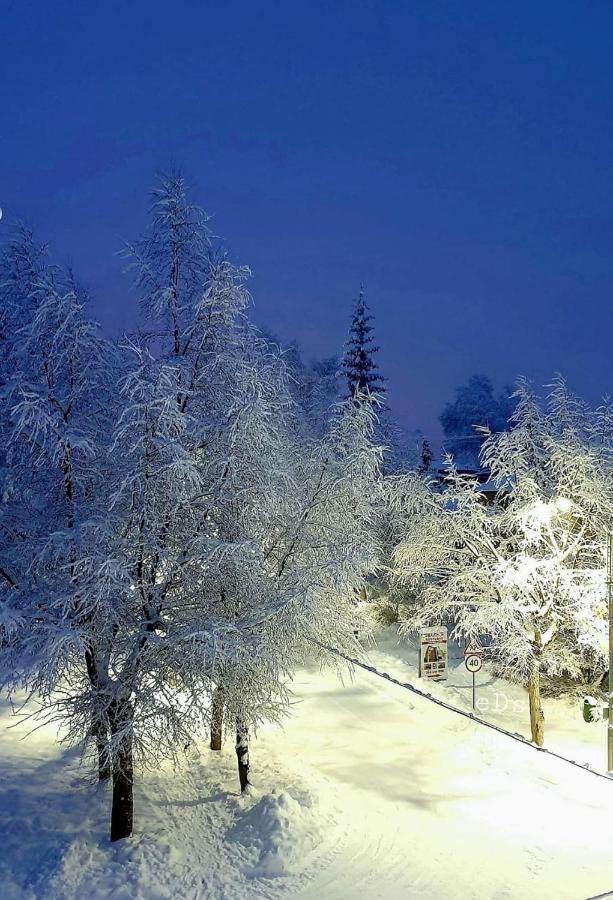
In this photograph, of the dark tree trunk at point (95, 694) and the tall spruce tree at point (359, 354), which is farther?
the tall spruce tree at point (359, 354)

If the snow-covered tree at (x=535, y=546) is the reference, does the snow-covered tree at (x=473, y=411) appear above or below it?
above

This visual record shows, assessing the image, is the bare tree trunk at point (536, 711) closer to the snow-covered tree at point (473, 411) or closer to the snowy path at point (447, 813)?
the snowy path at point (447, 813)

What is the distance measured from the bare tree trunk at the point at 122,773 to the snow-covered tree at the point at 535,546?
8754mm

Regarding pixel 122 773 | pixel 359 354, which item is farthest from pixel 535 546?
pixel 359 354

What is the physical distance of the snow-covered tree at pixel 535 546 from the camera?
1611 centimetres

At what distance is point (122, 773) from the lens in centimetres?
1023

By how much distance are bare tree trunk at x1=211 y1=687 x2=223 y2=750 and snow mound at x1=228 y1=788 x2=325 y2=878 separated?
1.45 m

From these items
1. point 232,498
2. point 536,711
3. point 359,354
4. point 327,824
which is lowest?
point 327,824

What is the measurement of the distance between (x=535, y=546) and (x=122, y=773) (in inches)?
441

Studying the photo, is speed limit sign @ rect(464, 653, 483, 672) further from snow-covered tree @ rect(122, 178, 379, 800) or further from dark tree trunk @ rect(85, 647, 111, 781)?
dark tree trunk @ rect(85, 647, 111, 781)

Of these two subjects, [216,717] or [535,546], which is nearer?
[216,717]

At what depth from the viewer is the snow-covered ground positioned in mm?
9672

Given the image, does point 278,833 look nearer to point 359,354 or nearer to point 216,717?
point 216,717

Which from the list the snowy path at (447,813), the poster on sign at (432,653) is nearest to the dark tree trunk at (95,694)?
the snowy path at (447,813)
